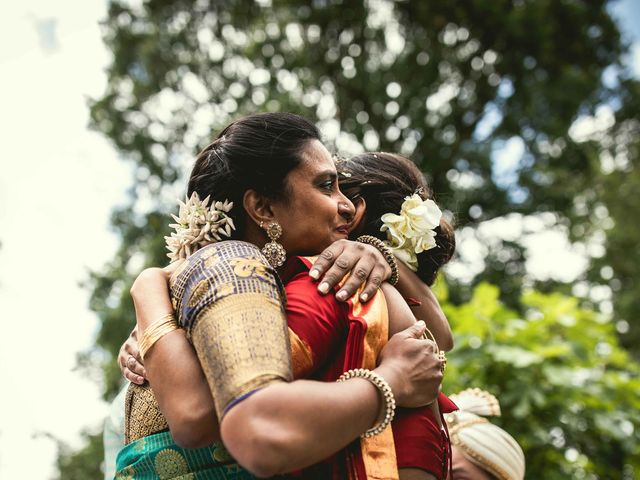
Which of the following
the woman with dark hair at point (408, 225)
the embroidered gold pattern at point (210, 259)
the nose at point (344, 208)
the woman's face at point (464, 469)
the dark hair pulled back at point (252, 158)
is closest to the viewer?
the embroidered gold pattern at point (210, 259)

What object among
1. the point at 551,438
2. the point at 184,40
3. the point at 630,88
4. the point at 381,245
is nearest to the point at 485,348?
the point at 551,438

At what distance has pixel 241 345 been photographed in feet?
5.71

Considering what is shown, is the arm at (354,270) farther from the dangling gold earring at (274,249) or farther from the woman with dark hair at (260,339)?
the dangling gold earring at (274,249)

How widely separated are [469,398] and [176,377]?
2.64 meters

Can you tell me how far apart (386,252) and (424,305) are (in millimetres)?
355

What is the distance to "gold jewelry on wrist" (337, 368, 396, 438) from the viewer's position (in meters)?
1.93

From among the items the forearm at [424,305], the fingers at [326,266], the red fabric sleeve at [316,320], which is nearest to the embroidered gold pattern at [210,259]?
the red fabric sleeve at [316,320]

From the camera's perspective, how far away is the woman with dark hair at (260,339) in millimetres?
1688

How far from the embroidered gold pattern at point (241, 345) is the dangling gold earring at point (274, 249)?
0.61m

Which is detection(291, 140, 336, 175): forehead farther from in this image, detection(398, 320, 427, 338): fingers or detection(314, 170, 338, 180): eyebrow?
detection(398, 320, 427, 338): fingers

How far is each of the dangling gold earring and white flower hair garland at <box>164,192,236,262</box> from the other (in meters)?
0.14

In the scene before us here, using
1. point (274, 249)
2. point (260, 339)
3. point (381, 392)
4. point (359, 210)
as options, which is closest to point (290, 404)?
point (260, 339)

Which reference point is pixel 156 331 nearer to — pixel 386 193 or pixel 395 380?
pixel 395 380

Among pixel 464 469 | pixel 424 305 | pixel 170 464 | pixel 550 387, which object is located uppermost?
pixel 424 305
